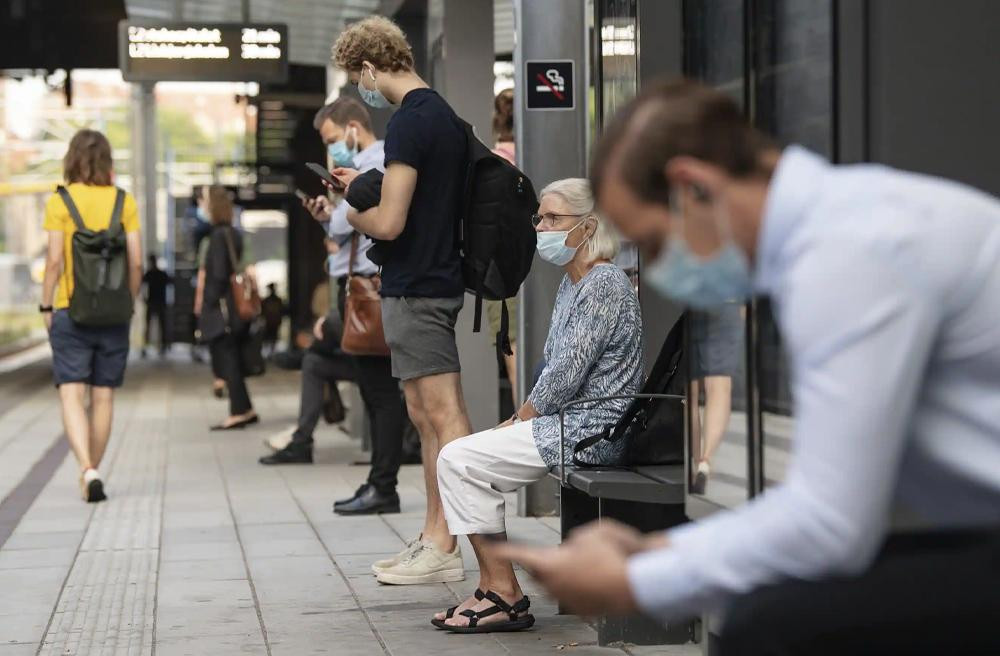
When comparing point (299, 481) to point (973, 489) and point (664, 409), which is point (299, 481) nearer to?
point (664, 409)

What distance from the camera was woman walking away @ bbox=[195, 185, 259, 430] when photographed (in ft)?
42.0

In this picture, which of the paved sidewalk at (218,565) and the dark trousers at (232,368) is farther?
the dark trousers at (232,368)

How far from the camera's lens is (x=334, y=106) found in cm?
845

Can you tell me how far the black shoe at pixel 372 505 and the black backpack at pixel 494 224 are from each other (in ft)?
7.97

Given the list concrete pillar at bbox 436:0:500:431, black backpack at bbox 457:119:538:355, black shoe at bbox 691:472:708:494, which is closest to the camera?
black shoe at bbox 691:472:708:494

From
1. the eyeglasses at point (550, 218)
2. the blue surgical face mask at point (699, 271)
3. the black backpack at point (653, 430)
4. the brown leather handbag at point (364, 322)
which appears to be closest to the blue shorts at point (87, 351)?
the brown leather handbag at point (364, 322)

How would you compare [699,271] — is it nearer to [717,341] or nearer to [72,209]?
[717,341]

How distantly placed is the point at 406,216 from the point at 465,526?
3.78ft

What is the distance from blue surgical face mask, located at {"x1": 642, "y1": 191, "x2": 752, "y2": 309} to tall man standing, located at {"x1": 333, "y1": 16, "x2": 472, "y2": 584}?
3.62 metres

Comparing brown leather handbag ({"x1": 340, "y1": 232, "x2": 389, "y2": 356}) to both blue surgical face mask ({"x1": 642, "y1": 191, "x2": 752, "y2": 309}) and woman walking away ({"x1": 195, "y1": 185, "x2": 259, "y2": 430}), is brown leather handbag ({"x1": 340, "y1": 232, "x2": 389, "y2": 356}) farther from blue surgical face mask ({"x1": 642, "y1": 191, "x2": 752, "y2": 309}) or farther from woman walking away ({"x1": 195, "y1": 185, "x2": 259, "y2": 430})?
blue surgical face mask ({"x1": 642, "y1": 191, "x2": 752, "y2": 309})

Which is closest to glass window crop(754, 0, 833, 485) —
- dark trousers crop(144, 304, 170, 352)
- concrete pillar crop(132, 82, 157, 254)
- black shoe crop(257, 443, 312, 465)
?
black shoe crop(257, 443, 312, 465)

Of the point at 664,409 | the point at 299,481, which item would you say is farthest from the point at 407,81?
the point at 299,481

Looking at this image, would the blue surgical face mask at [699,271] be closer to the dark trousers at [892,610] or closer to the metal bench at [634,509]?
the dark trousers at [892,610]

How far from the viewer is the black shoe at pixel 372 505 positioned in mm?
8062
